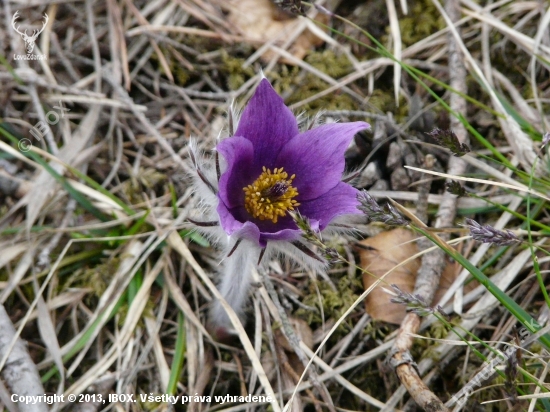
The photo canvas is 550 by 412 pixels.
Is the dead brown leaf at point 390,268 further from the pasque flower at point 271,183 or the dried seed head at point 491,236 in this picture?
the dried seed head at point 491,236

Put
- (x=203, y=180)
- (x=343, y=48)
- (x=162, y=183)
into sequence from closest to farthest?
(x=203, y=180) → (x=162, y=183) → (x=343, y=48)

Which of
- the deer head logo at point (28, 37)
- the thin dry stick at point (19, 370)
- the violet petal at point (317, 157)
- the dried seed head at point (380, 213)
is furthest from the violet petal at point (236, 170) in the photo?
the deer head logo at point (28, 37)

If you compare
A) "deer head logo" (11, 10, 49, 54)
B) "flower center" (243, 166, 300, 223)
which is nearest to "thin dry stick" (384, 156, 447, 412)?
"flower center" (243, 166, 300, 223)

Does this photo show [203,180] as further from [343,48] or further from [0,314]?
[343,48]

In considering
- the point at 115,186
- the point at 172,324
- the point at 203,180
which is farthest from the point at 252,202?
the point at 115,186

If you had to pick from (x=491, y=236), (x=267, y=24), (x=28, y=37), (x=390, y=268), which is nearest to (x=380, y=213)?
(x=491, y=236)

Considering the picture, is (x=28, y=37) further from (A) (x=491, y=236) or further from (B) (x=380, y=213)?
(A) (x=491, y=236)

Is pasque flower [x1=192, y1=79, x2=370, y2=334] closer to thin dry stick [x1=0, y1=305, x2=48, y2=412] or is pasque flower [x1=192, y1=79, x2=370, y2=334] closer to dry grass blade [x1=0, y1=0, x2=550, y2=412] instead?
dry grass blade [x1=0, y1=0, x2=550, y2=412]
